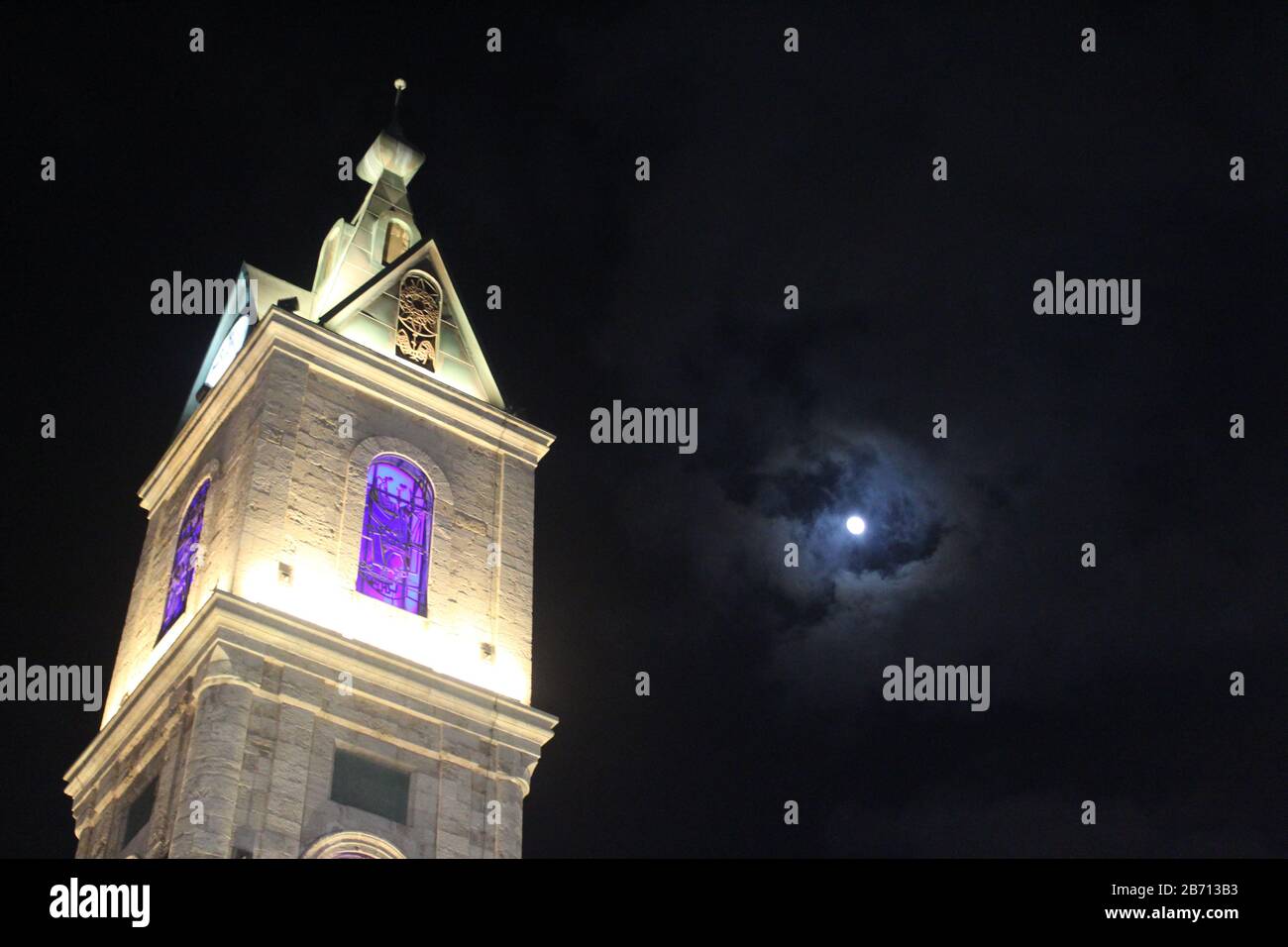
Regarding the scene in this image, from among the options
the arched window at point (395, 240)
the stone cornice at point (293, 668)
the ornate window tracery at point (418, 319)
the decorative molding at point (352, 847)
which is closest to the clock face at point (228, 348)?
the ornate window tracery at point (418, 319)

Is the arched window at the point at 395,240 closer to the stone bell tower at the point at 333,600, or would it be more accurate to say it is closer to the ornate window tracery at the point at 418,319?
the stone bell tower at the point at 333,600

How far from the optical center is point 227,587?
121 ft

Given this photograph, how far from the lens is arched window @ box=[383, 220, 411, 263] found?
1908 inches

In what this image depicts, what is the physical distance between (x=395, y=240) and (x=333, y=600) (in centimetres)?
1426

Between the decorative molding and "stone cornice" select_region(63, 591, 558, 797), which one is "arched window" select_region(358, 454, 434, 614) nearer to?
"stone cornice" select_region(63, 591, 558, 797)

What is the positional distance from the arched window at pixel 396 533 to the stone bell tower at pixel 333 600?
0.05 metres

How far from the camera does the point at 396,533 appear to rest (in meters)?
40.3

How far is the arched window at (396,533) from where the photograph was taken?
128 ft

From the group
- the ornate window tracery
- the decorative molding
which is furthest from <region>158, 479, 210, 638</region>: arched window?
the decorative molding

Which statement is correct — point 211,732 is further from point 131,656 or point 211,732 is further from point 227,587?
point 131,656

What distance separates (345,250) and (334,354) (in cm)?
595

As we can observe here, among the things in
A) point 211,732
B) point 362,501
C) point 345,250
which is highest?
point 345,250
